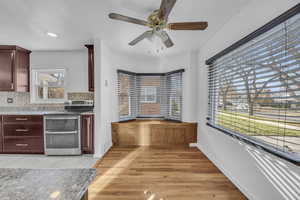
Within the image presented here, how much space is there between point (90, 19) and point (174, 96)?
7.93ft

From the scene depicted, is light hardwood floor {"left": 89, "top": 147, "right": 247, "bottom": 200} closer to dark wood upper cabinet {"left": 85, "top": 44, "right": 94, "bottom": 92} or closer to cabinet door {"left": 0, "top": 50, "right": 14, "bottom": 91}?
dark wood upper cabinet {"left": 85, "top": 44, "right": 94, "bottom": 92}

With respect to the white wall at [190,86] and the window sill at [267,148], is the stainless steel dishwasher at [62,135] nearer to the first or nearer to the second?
the white wall at [190,86]

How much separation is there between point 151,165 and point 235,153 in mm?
1333

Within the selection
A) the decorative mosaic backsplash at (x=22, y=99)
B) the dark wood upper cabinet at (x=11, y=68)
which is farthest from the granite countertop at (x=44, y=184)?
the dark wood upper cabinet at (x=11, y=68)

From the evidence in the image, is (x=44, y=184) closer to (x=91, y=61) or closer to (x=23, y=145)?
(x=91, y=61)

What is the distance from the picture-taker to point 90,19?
6.46 ft

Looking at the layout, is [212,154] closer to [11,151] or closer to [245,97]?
[245,97]

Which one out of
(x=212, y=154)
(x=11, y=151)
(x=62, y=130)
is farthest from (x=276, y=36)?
(x=11, y=151)

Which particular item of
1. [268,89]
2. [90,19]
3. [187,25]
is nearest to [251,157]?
[268,89]

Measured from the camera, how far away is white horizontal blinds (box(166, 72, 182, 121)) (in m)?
3.36

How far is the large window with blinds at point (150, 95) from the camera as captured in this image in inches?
134

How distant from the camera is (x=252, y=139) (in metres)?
1.58

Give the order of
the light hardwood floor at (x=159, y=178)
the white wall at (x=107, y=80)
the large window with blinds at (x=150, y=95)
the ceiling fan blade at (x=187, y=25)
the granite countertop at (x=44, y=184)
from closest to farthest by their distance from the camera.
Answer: the granite countertop at (x=44, y=184) < the ceiling fan blade at (x=187, y=25) < the light hardwood floor at (x=159, y=178) < the white wall at (x=107, y=80) < the large window with blinds at (x=150, y=95)

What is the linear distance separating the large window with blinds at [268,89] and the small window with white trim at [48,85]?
11.9ft
